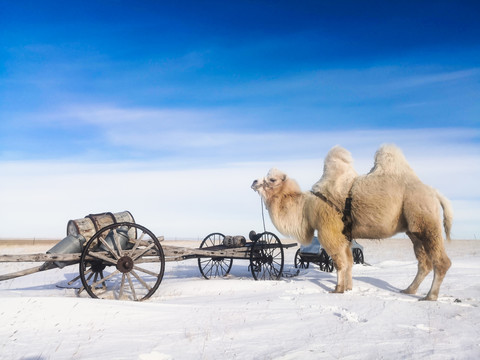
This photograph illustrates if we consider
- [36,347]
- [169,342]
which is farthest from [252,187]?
[36,347]

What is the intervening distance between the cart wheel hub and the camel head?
3537 millimetres

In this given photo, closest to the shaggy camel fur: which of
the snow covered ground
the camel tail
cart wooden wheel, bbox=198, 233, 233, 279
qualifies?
the camel tail

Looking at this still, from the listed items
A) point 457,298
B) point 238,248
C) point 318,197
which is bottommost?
point 457,298

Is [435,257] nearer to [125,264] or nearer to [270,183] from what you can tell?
[270,183]

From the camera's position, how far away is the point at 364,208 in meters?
9.49

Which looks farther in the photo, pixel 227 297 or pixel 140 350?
pixel 227 297

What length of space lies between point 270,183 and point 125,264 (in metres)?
3.99

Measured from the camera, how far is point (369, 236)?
32.4 feet

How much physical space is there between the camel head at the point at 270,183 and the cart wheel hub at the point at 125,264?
3.54m

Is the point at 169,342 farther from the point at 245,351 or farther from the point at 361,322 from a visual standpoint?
the point at 361,322

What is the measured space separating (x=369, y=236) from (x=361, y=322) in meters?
3.35

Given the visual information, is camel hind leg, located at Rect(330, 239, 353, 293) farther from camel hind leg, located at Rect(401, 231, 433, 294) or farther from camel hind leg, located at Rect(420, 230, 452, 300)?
camel hind leg, located at Rect(420, 230, 452, 300)

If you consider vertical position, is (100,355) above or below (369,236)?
below

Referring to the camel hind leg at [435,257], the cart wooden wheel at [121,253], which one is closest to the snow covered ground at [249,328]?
the camel hind leg at [435,257]
